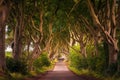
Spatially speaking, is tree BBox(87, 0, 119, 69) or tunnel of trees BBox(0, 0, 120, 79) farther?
tree BBox(87, 0, 119, 69)

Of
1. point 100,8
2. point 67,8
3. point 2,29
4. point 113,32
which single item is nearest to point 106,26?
point 113,32

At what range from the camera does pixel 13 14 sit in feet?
103

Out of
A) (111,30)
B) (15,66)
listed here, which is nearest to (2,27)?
(15,66)

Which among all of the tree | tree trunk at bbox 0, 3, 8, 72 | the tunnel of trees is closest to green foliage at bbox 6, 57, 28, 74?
the tunnel of trees

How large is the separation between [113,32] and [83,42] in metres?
19.6

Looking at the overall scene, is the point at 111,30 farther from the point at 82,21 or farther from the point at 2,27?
the point at 2,27

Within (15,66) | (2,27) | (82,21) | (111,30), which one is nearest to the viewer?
(2,27)

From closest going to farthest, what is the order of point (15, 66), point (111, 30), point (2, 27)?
point (2, 27)
point (111, 30)
point (15, 66)

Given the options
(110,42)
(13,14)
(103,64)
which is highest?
(13,14)

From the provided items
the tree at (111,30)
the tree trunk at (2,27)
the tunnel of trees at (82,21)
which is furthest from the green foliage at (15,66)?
the tree at (111,30)

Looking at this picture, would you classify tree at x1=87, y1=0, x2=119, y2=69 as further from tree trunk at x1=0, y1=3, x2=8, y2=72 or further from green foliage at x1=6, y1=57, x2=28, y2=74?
green foliage at x1=6, y1=57, x2=28, y2=74

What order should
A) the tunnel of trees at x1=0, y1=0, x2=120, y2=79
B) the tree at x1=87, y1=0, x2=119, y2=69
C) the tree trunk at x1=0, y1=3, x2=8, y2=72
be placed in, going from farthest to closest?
the tree at x1=87, y1=0, x2=119, y2=69, the tunnel of trees at x1=0, y1=0, x2=120, y2=79, the tree trunk at x1=0, y1=3, x2=8, y2=72

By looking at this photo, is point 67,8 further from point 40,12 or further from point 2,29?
point 2,29

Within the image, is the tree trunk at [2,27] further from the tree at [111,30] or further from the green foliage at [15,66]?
the tree at [111,30]
